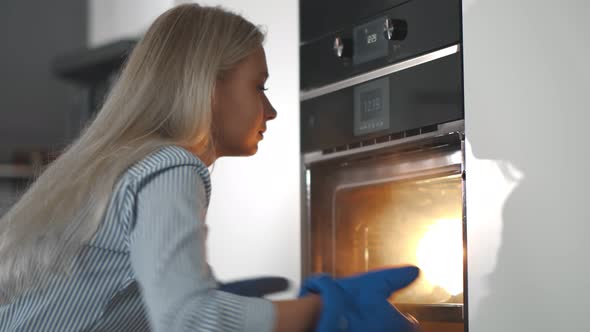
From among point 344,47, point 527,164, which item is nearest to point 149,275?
point 527,164

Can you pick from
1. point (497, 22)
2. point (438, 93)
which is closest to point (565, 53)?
point (497, 22)

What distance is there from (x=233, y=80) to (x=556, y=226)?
0.48 meters

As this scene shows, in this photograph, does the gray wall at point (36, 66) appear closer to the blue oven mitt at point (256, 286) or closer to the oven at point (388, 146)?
the oven at point (388, 146)

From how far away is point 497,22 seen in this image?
1.35 meters

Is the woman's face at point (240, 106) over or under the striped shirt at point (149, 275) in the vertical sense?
over

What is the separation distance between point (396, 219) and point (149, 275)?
0.81 metres

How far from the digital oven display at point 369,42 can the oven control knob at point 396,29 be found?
3cm

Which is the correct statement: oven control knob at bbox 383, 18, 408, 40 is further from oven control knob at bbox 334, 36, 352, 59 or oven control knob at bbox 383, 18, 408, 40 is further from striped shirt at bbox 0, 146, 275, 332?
striped shirt at bbox 0, 146, 275, 332

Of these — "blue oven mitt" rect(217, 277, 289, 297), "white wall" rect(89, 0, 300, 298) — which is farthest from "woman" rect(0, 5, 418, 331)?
"white wall" rect(89, 0, 300, 298)

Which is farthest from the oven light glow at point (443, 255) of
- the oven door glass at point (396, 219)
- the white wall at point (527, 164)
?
the white wall at point (527, 164)

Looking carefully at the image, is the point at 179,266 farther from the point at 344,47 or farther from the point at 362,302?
the point at 344,47

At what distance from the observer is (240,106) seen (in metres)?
1.21

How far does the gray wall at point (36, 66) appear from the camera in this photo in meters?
3.54

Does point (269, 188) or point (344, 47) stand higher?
point (344, 47)
